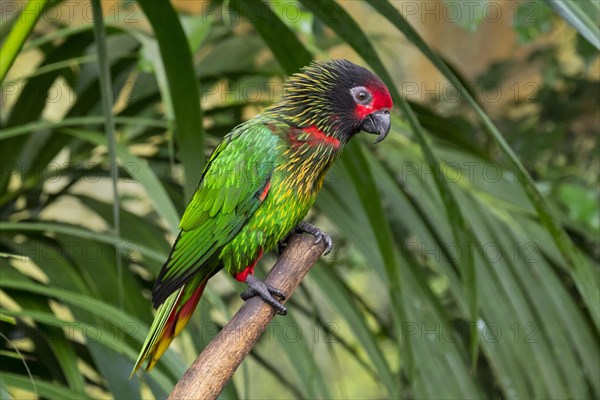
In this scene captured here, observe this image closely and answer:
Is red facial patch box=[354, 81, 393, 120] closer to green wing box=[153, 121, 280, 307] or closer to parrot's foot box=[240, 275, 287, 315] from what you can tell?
green wing box=[153, 121, 280, 307]

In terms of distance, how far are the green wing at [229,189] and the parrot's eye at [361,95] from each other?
4.0 inches

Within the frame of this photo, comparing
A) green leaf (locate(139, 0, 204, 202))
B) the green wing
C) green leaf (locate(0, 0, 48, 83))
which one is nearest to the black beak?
the green wing

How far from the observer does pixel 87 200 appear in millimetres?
1476

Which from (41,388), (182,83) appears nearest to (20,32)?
(182,83)

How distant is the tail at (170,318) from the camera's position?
831 mm

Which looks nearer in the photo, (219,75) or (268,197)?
(268,197)

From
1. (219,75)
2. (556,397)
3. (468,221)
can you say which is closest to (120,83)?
(219,75)

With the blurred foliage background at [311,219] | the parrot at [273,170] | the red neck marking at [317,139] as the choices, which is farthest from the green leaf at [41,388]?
the red neck marking at [317,139]

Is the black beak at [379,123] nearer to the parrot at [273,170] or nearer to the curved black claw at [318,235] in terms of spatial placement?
the parrot at [273,170]

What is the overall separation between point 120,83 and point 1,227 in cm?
65

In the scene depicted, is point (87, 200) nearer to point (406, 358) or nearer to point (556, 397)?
point (406, 358)

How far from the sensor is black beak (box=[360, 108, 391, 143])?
89 cm

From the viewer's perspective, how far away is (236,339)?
78cm

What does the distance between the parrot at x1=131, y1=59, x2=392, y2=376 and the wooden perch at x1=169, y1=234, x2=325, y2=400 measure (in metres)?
0.03
